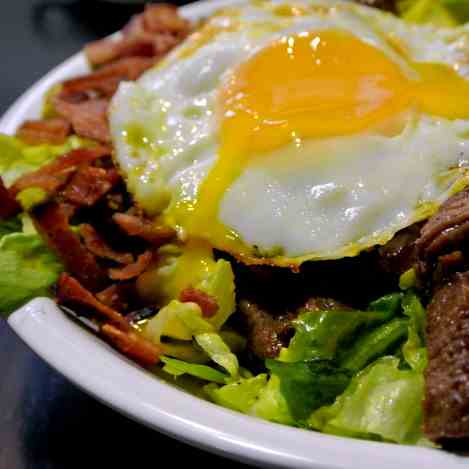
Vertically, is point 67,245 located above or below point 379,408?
above

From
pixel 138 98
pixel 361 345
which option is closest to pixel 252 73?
pixel 138 98

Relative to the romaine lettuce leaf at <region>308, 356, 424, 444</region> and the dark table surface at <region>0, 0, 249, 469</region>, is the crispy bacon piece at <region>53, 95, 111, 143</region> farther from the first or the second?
the romaine lettuce leaf at <region>308, 356, 424, 444</region>

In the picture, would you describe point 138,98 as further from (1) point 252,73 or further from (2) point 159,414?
(2) point 159,414

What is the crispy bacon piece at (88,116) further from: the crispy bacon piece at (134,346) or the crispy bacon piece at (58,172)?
the crispy bacon piece at (134,346)

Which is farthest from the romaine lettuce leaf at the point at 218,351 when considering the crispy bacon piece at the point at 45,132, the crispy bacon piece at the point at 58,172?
the crispy bacon piece at the point at 45,132

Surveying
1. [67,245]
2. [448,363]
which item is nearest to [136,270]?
[67,245]

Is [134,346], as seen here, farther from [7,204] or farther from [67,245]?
[7,204]

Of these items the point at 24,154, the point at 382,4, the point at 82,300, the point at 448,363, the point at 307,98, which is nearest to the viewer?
the point at 448,363
